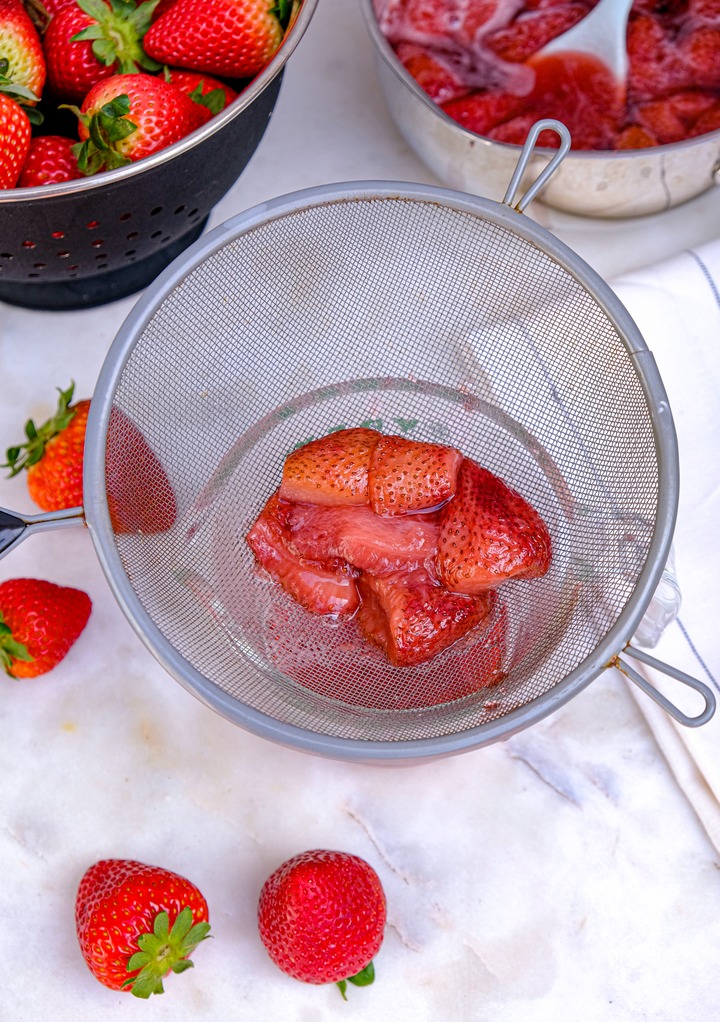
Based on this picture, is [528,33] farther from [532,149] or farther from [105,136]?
[105,136]

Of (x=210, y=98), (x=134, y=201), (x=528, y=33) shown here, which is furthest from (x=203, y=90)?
(x=528, y=33)

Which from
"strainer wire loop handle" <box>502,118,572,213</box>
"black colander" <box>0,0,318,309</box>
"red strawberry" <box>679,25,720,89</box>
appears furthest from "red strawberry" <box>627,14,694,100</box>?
"black colander" <box>0,0,318,309</box>

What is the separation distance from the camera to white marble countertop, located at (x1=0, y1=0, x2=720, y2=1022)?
843mm

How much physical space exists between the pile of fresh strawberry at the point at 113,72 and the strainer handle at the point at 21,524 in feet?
0.87

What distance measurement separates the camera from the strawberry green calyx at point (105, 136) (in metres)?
0.76

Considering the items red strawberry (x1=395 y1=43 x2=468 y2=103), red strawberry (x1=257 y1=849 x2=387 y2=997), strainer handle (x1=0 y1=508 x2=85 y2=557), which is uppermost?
red strawberry (x1=395 y1=43 x2=468 y2=103)

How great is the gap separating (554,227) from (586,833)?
0.60 meters

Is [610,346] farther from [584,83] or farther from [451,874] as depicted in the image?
[451,874]

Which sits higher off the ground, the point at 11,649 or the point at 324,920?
the point at 11,649

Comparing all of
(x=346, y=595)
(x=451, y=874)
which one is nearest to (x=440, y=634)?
(x=346, y=595)

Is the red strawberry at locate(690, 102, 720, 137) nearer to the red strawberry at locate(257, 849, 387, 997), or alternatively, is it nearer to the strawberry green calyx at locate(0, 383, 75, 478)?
the strawberry green calyx at locate(0, 383, 75, 478)

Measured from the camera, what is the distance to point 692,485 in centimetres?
93

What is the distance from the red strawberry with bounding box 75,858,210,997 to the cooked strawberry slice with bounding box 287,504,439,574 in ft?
0.97

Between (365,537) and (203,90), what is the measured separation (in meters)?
0.39
